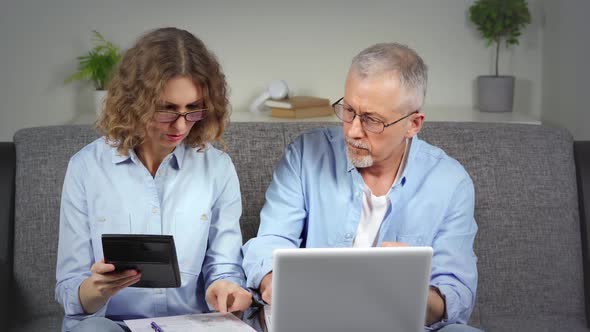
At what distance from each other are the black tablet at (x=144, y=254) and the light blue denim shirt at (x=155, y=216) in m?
0.22

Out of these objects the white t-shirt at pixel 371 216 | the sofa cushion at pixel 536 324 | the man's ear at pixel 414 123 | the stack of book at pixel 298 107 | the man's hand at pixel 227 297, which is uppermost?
the man's ear at pixel 414 123

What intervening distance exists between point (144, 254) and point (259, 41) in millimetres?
2388

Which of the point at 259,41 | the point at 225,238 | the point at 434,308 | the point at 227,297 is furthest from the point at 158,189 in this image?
the point at 259,41

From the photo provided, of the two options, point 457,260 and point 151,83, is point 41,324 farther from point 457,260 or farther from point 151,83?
point 457,260

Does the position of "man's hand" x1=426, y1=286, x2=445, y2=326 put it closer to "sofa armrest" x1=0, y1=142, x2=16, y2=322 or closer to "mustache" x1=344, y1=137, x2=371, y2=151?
"mustache" x1=344, y1=137, x2=371, y2=151

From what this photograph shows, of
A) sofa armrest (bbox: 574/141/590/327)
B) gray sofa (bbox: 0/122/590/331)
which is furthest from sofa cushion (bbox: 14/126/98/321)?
sofa armrest (bbox: 574/141/590/327)

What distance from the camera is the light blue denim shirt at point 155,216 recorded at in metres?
1.87

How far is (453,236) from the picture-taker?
1.98 m

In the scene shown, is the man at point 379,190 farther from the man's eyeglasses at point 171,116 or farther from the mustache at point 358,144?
the man's eyeglasses at point 171,116

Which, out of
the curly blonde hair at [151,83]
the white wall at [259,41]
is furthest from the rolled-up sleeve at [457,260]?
the white wall at [259,41]

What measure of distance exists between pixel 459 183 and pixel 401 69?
33 centimetres

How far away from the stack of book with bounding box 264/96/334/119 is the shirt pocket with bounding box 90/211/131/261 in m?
1.70

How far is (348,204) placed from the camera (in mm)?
2049

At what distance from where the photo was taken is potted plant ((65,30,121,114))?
3680mm
